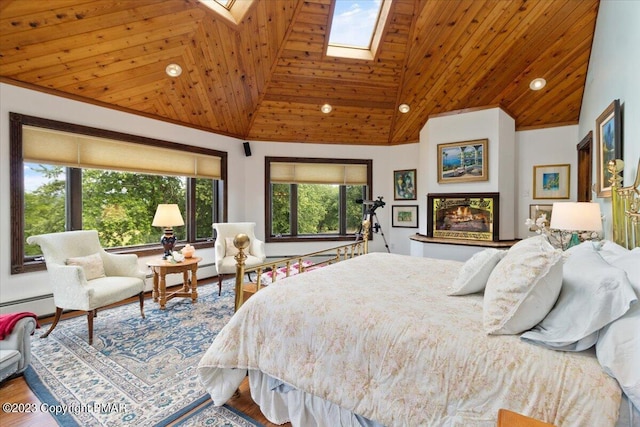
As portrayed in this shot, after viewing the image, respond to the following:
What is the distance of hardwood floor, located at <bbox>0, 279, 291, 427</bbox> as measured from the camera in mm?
1658

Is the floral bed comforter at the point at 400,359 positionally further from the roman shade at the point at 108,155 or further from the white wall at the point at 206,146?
the roman shade at the point at 108,155

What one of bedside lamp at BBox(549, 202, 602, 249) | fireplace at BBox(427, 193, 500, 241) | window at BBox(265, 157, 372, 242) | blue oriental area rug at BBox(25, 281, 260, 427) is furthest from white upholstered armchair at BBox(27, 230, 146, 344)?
fireplace at BBox(427, 193, 500, 241)

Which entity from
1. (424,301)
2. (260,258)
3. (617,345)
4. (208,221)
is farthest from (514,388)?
(208,221)

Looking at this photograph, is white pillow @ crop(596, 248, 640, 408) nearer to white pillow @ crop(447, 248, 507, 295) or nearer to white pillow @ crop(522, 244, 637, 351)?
white pillow @ crop(522, 244, 637, 351)

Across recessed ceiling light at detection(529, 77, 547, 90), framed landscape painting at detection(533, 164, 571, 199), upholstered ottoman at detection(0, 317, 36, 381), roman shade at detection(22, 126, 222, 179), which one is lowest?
upholstered ottoman at detection(0, 317, 36, 381)

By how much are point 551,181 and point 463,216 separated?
1323mm

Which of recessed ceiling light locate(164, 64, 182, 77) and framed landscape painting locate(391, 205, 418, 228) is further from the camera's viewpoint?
framed landscape painting locate(391, 205, 418, 228)

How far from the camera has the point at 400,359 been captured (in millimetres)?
1241

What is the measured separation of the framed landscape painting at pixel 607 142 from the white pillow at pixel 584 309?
1.77 m

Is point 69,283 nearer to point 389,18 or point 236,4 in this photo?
point 236,4

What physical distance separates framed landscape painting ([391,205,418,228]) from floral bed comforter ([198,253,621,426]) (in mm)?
3803

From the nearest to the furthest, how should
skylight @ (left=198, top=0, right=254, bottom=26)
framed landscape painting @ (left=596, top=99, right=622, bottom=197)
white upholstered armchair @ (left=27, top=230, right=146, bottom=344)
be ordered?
framed landscape painting @ (left=596, top=99, right=622, bottom=197) < white upholstered armchair @ (left=27, top=230, right=146, bottom=344) < skylight @ (left=198, top=0, right=254, bottom=26)

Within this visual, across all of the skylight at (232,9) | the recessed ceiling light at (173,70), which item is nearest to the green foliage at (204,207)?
the recessed ceiling light at (173,70)

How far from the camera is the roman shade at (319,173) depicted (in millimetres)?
5520
